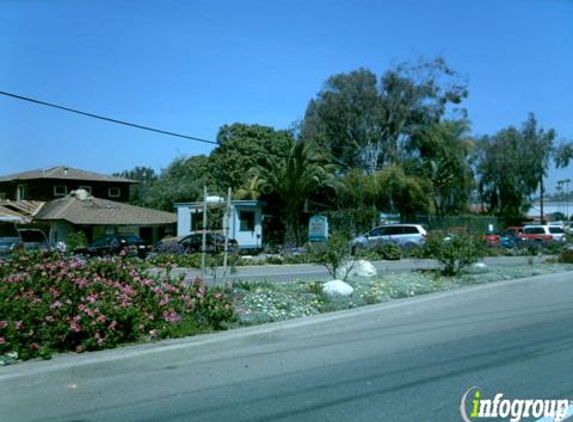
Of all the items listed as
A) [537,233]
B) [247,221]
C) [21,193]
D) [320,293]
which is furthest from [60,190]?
[320,293]

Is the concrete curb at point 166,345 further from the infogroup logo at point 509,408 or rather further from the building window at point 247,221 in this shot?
the building window at point 247,221

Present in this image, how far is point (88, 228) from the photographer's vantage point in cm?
4091

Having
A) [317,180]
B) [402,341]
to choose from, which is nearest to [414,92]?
[317,180]

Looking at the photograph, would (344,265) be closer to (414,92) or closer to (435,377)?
(435,377)

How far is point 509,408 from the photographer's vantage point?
5559 mm

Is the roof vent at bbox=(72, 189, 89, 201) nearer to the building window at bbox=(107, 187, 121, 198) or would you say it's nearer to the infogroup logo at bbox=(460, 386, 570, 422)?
the building window at bbox=(107, 187, 121, 198)

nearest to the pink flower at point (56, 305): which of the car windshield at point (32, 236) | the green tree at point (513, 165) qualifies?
the car windshield at point (32, 236)

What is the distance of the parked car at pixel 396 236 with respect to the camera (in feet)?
A: 107

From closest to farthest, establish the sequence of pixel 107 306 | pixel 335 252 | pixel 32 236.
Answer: pixel 107 306 → pixel 335 252 → pixel 32 236

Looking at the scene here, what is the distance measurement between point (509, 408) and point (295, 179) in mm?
29374

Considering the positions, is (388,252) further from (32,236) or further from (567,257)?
(32,236)

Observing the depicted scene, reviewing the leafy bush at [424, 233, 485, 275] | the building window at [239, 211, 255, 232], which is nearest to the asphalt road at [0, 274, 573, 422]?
the leafy bush at [424, 233, 485, 275]

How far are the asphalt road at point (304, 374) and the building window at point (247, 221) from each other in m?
29.0

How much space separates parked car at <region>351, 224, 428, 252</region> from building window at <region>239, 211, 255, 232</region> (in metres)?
8.15
